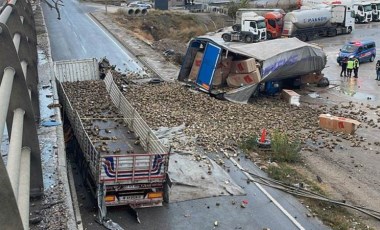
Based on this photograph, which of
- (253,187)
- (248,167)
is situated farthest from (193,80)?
(253,187)

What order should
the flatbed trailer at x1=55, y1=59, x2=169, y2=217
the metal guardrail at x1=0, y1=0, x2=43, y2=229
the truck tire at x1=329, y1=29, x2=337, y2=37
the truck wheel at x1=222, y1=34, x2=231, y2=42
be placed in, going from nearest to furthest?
the metal guardrail at x1=0, y1=0, x2=43, y2=229 → the flatbed trailer at x1=55, y1=59, x2=169, y2=217 → the truck wheel at x1=222, y1=34, x2=231, y2=42 → the truck tire at x1=329, y1=29, x2=337, y2=37

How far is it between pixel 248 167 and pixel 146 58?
19.2 m

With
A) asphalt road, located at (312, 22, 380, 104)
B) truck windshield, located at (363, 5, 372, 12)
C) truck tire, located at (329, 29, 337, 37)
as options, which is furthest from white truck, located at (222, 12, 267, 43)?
truck windshield, located at (363, 5, 372, 12)

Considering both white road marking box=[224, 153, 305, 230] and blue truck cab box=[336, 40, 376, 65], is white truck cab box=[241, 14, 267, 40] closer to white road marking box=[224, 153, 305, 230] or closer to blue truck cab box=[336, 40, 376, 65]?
blue truck cab box=[336, 40, 376, 65]

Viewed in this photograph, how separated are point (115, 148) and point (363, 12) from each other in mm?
52517

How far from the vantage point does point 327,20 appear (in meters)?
52.2

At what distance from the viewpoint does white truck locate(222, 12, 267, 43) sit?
48469mm

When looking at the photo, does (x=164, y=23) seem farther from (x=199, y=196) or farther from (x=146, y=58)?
(x=199, y=196)

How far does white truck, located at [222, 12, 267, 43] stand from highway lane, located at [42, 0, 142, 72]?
11.9 meters

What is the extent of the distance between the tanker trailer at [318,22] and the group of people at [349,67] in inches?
503

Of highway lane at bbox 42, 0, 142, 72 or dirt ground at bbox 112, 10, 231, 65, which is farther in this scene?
dirt ground at bbox 112, 10, 231, 65

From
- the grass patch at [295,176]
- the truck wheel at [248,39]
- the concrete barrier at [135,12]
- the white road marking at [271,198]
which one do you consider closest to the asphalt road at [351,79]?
the truck wheel at [248,39]

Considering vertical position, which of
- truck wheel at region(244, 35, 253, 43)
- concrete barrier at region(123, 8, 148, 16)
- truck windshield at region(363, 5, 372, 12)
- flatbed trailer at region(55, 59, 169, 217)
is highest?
truck windshield at region(363, 5, 372, 12)

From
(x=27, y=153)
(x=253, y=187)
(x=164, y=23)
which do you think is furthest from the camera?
(x=164, y=23)
